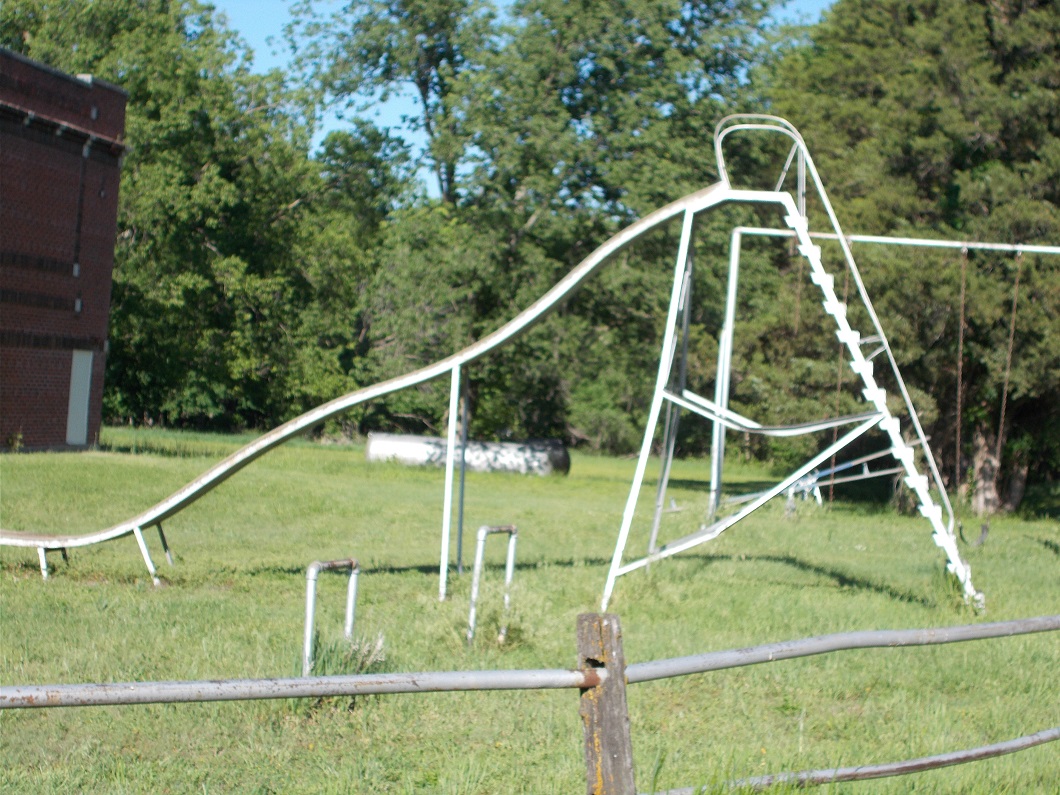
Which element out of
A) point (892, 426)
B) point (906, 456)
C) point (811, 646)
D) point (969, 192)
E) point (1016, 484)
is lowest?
point (811, 646)

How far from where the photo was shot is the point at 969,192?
22594 millimetres

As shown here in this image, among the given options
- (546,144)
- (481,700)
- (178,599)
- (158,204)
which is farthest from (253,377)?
(481,700)

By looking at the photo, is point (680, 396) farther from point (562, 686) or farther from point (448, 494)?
point (562, 686)

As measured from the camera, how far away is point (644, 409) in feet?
168

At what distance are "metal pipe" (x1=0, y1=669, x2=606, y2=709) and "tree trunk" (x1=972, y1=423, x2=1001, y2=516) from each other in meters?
22.8

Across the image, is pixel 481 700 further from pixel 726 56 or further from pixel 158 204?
pixel 158 204

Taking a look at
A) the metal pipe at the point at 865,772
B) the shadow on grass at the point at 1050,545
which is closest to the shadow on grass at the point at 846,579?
the shadow on grass at the point at 1050,545

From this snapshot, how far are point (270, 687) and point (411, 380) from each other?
23.4 feet

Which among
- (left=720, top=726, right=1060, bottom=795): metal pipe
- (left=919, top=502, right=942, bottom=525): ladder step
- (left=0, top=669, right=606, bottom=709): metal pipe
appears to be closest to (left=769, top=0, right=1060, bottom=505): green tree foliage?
(left=919, top=502, right=942, bottom=525): ladder step

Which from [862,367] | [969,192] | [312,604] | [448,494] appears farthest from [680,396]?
[969,192]

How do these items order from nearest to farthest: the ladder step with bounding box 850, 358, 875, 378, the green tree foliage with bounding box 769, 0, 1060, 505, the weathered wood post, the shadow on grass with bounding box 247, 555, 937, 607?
the weathered wood post < the ladder step with bounding box 850, 358, 875, 378 < the shadow on grass with bounding box 247, 555, 937, 607 < the green tree foliage with bounding box 769, 0, 1060, 505

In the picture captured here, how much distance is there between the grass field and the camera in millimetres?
5422

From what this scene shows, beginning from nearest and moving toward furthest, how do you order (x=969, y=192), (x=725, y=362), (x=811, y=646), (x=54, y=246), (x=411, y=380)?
(x=811, y=646), (x=411, y=380), (x=725, y=362), (x=969, y=192), (x=54, y=246)

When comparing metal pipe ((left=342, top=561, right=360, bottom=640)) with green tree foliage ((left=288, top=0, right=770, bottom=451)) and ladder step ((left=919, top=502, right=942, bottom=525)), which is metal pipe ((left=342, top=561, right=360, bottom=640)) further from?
green tree foliage ((left=288, top=0, right=770, bottom=451))
